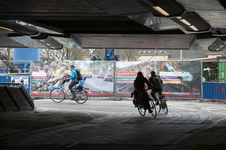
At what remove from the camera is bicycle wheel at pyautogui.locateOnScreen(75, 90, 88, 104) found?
54.2 ft

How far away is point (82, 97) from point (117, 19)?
5932 mm

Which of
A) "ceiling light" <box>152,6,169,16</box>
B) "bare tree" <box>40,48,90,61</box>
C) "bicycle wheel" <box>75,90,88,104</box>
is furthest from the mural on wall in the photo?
"bare tree" <box>40,48,90,61</box>

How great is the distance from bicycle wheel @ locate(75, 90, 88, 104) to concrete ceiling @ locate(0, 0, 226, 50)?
300 centimetres

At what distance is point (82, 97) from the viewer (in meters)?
16.5

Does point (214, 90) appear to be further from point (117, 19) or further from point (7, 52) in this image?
point (7, 52)

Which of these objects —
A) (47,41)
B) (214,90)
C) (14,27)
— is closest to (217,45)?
(214,90)

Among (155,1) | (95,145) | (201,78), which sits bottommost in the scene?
(95,145)

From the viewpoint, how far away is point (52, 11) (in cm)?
1016

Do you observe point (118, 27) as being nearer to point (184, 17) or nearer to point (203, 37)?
point (203, 37)

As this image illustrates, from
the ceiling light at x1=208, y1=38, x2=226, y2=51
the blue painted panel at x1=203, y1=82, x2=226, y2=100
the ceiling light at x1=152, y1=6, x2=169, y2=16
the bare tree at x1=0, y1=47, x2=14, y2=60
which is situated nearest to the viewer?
the ceiling light at x1=152, y1=6, x2=169, y2=16

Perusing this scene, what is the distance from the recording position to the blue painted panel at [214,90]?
1684 centimetres

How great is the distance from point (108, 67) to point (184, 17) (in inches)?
407

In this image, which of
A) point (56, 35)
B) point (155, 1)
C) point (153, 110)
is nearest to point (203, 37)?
point (153, 110)

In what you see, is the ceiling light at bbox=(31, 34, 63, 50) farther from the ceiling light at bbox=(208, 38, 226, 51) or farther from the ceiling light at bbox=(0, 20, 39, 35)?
the ceiling light at bbox=(208, 38, 226, 51)
